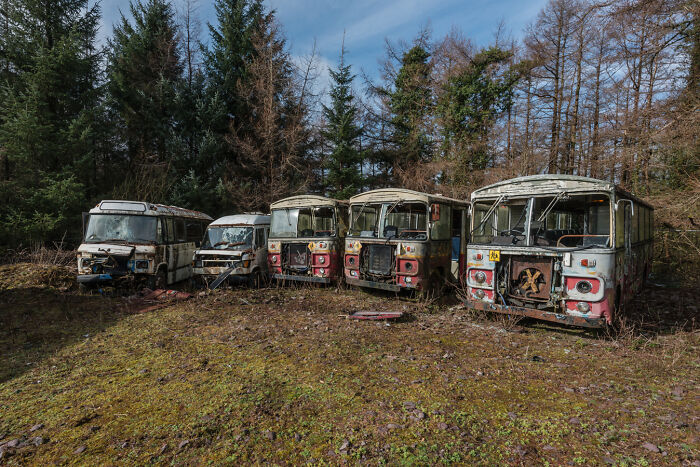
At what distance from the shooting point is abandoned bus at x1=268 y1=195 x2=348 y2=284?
10703 mm

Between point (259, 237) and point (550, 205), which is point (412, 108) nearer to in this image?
point (259, 237)

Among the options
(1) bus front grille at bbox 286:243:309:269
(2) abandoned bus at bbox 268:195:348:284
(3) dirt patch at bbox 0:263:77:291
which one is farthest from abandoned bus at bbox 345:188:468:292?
(3) dirt patch at bbox 0:263:77:291

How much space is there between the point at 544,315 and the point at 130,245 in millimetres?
10389

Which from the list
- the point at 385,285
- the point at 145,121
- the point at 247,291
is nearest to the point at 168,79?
the point at 145,121

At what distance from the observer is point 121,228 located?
1012 centimetres

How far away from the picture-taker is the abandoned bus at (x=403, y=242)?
8992 millimetres

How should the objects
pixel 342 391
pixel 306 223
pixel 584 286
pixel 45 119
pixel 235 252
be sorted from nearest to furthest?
pixel 342 391, pixel 584 286, pixel 235 252, pixel 306 223, pixel 45 119

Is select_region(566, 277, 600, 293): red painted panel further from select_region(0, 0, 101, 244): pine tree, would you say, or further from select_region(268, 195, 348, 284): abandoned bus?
select_region(0, 0, 101, 244): pine tree

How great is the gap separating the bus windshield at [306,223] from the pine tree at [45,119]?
11.0m

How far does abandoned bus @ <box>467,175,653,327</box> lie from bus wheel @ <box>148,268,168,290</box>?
8.75 metres

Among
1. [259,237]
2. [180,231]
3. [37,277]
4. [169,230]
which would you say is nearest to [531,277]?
[259,237]

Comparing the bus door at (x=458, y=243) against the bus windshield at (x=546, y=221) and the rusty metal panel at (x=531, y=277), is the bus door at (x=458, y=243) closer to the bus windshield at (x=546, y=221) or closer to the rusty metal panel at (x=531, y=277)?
the bus windshield at (x=546, y=221)

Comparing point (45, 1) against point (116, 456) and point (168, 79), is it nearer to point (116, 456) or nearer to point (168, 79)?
point (168, 79)

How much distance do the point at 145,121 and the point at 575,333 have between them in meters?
24.3
